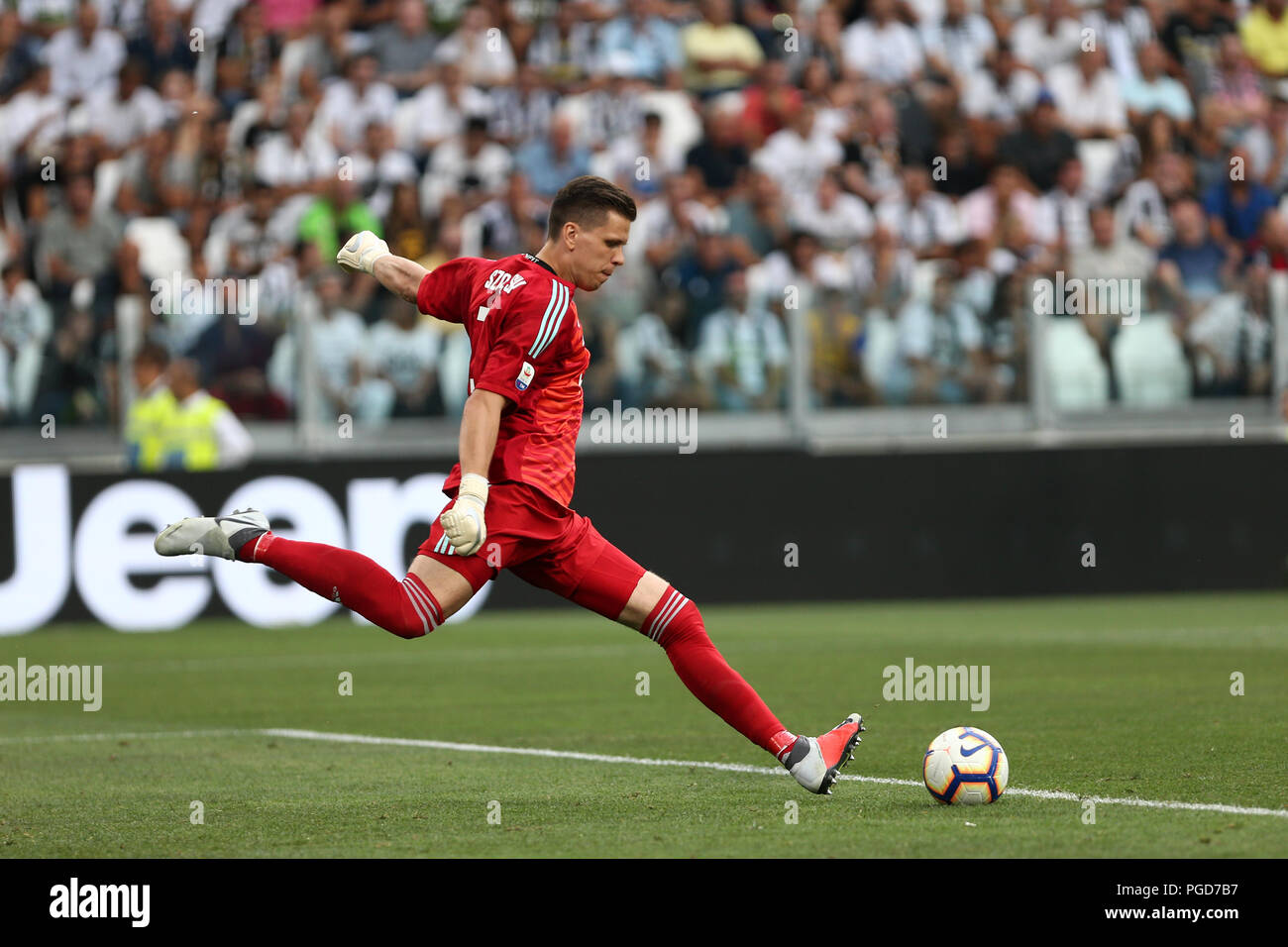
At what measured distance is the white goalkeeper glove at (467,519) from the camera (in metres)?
6.56

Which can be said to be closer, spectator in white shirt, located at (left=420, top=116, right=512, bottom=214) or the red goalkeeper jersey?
the red goalkeeper jersey

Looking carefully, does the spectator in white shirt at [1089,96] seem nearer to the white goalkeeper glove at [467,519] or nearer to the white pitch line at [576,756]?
the white pitch line at [576,756]

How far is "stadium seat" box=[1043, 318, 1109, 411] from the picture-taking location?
54.8 feet

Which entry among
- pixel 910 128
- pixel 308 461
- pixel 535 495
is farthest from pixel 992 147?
pixel 535 495

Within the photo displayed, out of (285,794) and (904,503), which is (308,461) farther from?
(285,794)

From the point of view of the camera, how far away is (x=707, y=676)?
23.3ft

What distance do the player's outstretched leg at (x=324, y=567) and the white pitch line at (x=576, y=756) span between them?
5.39 ft

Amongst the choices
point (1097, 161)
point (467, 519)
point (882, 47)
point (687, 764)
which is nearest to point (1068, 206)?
point (1097, 161)

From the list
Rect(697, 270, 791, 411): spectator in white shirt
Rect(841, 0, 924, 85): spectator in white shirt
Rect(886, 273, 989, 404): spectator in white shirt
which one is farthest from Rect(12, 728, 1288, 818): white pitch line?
Rect(841, 0, 924, 85): spectator in white shirt

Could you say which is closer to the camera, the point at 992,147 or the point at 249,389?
the point at 249,389

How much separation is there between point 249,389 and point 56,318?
158 centimetres

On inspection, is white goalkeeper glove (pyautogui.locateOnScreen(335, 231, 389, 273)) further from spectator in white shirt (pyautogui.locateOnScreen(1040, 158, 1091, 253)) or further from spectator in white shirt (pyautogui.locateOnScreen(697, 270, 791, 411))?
spectator in white shirt (pyautogui.locateOnScreen(1040, 158, 1091, 253))

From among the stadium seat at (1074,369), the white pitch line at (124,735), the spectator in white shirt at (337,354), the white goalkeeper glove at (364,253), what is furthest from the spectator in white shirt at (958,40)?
the white goalkeeper glove at (364,253)

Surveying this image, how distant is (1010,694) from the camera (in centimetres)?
1053
